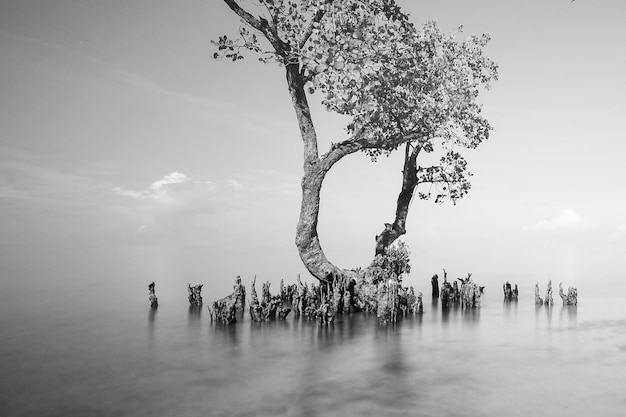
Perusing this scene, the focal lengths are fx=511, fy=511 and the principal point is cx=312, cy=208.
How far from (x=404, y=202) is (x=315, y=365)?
12456mm

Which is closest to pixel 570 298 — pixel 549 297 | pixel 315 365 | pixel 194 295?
pixel 549 297

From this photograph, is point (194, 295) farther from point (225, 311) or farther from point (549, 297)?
point (549, 297)

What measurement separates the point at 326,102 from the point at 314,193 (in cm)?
386

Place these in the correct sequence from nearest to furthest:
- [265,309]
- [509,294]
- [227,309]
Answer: [227,309] < [265,309] < [509,294]

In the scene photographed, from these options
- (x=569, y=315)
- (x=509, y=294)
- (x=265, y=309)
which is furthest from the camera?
(x=509, y=294)

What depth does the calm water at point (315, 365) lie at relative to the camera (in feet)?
32.7

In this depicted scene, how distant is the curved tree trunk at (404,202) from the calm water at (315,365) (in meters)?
4.34

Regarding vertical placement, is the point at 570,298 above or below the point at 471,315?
above

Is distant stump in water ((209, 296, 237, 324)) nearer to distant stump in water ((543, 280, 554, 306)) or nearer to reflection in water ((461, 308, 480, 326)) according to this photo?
reflection in water ((461, 308, 480, 326))

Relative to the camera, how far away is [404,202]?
23.8 m

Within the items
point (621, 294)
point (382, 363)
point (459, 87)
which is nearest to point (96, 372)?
point (382, 363)

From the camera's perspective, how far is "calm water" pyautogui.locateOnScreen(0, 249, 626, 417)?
9.98 m

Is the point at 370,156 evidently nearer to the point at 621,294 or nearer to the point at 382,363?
the point at 382,363

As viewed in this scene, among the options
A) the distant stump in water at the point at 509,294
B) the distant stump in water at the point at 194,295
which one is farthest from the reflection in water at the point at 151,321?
the distant stump in water at the point at 509,294
